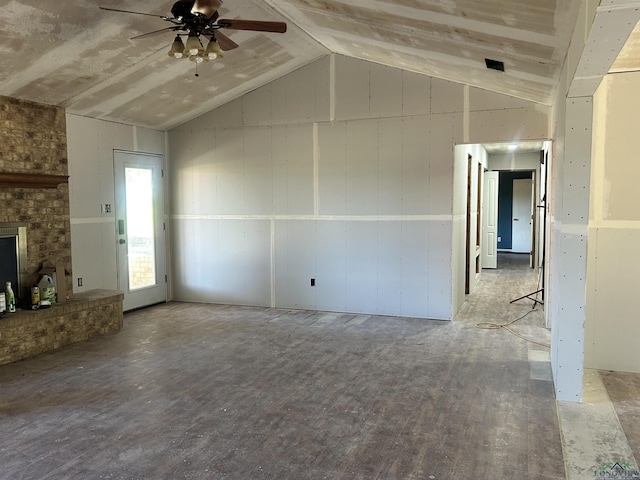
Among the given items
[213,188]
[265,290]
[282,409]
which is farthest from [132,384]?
[213,188]

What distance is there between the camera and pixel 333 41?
214 inches

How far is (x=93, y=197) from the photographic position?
587 cm

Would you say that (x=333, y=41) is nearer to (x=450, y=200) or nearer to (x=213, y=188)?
(x=450, y=200)

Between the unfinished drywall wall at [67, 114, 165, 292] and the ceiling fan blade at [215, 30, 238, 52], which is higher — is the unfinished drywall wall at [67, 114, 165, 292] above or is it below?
below

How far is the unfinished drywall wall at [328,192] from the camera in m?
5.93

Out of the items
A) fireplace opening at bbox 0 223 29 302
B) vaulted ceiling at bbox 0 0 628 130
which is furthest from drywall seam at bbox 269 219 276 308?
fireplace opening at bbox 0 223 29 302

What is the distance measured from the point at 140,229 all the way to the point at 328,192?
270cm

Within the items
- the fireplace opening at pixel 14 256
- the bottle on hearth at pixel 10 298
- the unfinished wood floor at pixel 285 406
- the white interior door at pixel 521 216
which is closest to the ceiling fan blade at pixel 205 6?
the unfinished wood floor at pixel 285 406

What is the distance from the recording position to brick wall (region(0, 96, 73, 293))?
4.77 metres

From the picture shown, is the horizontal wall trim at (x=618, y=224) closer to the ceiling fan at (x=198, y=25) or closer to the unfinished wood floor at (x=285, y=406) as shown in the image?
the unfinished wood floor at (x=285, y=406)

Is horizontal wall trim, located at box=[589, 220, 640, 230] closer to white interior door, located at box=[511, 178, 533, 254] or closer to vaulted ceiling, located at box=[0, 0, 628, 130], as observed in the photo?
vaulted ceiling, located at box=[0, 0, 628, 130]

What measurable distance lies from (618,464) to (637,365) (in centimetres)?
177

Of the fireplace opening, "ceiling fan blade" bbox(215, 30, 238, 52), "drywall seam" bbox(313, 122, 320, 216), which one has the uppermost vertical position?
"ceiling fan blade" bbox(215, 30, 238, 52)

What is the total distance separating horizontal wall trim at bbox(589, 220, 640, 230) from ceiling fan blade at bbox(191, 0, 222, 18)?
3435mm
